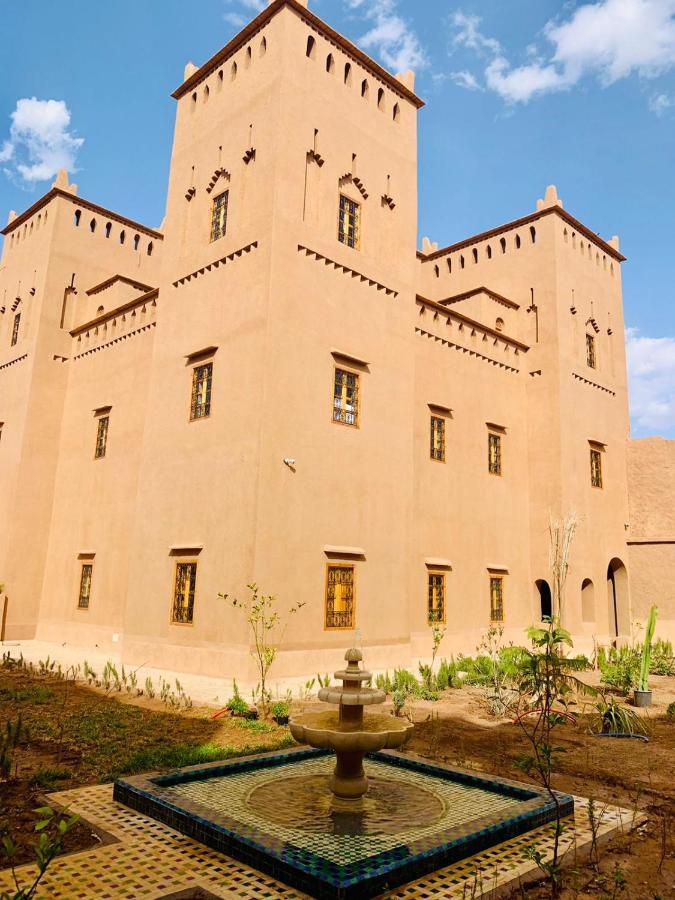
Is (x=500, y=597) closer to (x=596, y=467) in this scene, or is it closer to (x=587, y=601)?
(x=587, y=601)

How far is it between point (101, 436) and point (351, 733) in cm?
1320

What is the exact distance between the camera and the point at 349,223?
540 inches

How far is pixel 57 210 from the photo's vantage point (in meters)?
18.1

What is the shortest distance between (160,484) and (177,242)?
520 cm

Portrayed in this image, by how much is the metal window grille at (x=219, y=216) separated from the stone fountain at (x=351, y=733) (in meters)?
10.6

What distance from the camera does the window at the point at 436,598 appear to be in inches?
563

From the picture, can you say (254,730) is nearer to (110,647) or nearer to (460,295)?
(110,647)

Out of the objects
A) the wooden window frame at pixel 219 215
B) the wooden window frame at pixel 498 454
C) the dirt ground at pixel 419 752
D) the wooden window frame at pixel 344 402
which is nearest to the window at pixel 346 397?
the wooden window frame at pixel 344 402

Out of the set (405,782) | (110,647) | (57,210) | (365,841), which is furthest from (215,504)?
(57,210)

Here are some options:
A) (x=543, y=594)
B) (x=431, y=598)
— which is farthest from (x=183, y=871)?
(x=543, y=594)

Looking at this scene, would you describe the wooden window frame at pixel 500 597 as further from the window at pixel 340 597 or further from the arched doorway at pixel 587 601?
the window at pixel 340 597

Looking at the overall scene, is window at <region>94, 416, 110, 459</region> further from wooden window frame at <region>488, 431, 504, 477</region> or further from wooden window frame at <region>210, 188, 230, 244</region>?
wooden window frame at <region>488, 431, 504, 477</region>

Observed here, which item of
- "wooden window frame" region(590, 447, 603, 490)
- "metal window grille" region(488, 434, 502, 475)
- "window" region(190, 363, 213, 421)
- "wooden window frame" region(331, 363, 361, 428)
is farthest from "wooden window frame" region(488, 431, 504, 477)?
"window" region(190, 363, 213, 421)

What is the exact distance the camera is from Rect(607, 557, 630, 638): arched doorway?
18391 mm
